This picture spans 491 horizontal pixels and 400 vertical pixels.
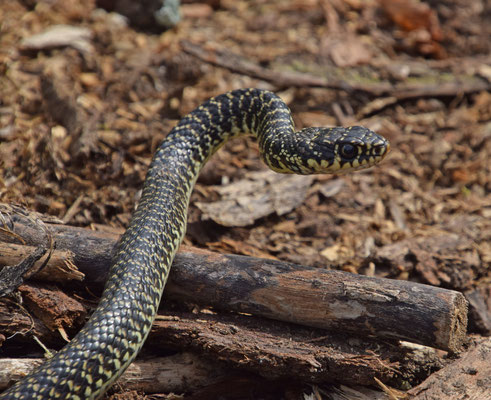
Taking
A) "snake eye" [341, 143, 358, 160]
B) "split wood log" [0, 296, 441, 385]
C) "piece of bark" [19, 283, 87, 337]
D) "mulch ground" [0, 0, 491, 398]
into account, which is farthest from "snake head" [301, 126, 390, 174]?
"piece of bark" [19, 283, 87, 337]

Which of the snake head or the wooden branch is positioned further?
the wooden branch

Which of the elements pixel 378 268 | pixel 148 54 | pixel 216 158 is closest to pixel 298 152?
pixel 378 268

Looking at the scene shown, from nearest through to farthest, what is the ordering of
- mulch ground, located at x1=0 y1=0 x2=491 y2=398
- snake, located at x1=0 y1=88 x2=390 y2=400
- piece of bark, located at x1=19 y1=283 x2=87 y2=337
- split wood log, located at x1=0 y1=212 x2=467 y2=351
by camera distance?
1. snake, located at x1=0 y1=88 x2=390 y2=400
2. split wood log, located at x1=0 y1=212 x2=467 y2=351
3. piece of bark, located at x1=19 y1=283 x2=87 y2=337
4. mulch ground, located at x1=0 y1=0 x2=491 y2=398

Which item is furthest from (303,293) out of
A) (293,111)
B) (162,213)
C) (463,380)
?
(293,111)

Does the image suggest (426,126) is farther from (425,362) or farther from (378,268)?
(425,362)

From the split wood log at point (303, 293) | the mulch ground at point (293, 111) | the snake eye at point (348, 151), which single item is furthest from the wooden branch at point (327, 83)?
the split wood log at point (303, 293)

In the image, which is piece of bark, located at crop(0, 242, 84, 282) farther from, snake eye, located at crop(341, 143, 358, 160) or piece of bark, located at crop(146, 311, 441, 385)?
snake eye, located at crop(341, 143, 358, 160)

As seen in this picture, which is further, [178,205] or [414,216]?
[414,216]

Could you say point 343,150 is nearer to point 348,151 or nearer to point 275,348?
point 348,151
